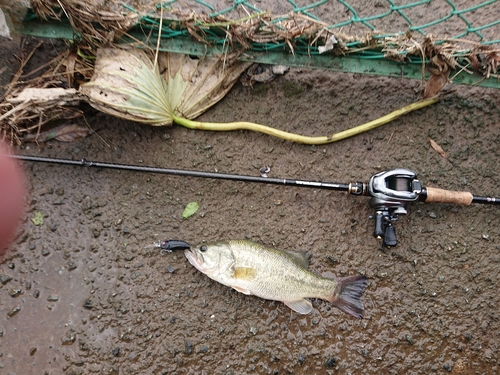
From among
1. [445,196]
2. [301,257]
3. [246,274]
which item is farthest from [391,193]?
[246,274]

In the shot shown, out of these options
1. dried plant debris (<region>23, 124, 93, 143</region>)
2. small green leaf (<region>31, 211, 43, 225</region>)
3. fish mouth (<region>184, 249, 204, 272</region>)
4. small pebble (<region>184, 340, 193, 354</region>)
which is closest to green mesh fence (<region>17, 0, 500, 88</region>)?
dried plant debris (<region>23, 124, 93, 143</region>)

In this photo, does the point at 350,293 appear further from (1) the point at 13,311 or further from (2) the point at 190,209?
(1) the point at 13,311

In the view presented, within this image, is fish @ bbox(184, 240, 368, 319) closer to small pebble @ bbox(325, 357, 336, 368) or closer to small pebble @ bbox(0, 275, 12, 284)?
small pebble @ bbox(325, 357, 336, 368)

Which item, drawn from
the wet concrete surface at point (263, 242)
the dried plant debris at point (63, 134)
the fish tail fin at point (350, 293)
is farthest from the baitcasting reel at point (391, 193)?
the dried plant debris at point (63, 134)

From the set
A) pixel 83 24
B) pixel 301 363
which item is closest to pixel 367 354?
pixel 301 363

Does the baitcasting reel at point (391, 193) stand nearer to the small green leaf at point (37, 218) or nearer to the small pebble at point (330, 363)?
the small pebble at point (330, 363)
